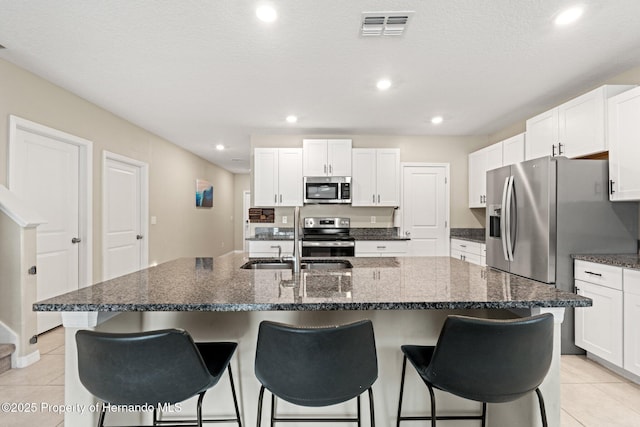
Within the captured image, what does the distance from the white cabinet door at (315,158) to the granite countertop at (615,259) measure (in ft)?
9.97

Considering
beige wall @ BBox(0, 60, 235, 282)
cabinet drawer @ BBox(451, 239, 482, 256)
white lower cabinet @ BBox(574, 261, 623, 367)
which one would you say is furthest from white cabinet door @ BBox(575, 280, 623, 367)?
beige wall @ BBox(0, 60, 235, 282)

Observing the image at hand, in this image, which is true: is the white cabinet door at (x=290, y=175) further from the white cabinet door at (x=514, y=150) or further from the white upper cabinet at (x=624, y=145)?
the white upper cabinet at (x=624, y=145)

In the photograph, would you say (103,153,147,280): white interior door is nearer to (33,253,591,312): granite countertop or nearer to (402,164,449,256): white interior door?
(33,253,591,312): granite countertop

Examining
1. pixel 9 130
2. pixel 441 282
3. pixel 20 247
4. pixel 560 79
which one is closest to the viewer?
pixel 441 282

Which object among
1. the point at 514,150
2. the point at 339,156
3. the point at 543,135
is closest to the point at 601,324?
the point at 543,135

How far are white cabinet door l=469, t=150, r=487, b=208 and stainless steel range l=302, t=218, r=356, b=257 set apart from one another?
188 centimetres

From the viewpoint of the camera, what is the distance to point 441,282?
1.56 metres

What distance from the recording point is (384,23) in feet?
6.97

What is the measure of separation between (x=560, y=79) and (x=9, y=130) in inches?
187

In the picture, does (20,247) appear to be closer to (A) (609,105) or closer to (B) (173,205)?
(B) (173,205)

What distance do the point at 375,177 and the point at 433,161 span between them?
1055mm

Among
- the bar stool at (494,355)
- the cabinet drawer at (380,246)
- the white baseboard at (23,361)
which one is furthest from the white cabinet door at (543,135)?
the white baseboard at (23,361)

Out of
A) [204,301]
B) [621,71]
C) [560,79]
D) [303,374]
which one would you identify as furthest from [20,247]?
[621,71]

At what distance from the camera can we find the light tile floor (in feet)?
6.25
